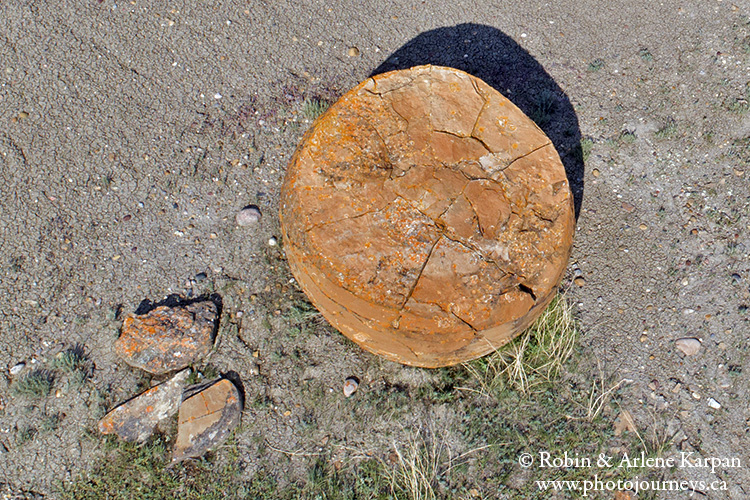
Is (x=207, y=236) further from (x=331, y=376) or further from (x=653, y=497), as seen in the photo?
(x=653, y=497)

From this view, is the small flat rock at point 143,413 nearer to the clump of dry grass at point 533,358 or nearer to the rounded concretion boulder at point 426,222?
the rounded concretion boulder at point 426,222

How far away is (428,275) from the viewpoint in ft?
9.49

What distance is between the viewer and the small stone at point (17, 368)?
3.76 metres

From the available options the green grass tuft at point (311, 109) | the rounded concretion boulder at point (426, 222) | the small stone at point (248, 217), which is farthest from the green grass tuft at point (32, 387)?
the green grass tuft at point (311, 109)

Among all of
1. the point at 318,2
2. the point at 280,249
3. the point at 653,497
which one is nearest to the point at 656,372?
the point at 653,497

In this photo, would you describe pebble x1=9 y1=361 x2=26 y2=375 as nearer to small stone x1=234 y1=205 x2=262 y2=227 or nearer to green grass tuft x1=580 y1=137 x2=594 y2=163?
small stone x1=234 y1=205 x2=262 y2=227

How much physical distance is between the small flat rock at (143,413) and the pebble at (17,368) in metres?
0.74

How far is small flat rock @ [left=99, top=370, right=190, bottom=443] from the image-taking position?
3.57 meters

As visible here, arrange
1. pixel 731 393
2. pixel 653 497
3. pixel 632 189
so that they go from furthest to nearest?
pixel 632 189, pixel 731 393, pixel 653 497

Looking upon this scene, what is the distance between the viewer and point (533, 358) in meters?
3.80

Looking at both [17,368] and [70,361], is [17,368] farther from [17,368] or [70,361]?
[70,361]

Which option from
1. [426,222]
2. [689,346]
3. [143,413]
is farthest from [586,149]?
[143,413]

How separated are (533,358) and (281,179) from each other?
2423 mm

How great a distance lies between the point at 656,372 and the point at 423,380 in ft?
5.55
